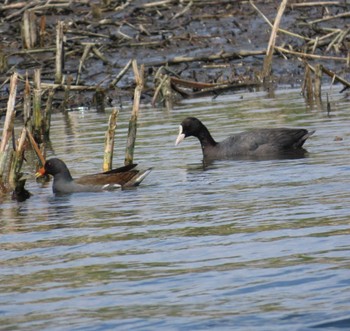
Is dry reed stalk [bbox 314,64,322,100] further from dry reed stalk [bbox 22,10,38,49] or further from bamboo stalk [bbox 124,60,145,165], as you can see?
bamboo stalk [bbox 124,60,145,165]

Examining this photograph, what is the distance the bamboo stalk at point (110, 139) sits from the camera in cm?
1605

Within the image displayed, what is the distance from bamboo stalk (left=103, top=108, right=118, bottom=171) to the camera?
16047 millimetres

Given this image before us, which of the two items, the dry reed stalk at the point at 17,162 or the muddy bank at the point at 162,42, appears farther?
the muddy bank at the point at 162,42

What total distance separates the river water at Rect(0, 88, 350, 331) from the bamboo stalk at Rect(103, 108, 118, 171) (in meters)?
0.67

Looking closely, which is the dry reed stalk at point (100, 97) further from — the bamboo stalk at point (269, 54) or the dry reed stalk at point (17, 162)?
the dry reed stalk at point (17, 162)

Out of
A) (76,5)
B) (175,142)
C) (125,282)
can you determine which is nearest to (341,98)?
(175,142)

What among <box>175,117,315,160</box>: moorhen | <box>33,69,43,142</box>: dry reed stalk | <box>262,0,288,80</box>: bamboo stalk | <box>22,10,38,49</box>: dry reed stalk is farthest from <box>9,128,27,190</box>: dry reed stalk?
<box>22,10,38,49</box>: dry reed stalk

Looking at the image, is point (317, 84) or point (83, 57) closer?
point (317, 84)

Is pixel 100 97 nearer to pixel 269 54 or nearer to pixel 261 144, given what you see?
pixel 269 54

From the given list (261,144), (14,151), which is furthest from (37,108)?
(14,151)

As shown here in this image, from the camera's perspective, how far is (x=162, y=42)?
29.7 m

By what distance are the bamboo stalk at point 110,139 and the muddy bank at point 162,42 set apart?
967 cm

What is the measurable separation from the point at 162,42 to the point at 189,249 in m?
19.0

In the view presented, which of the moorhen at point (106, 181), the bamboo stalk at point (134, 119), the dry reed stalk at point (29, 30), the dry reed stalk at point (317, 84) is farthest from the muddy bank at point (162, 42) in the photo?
the moorhen at point (106, 181)
